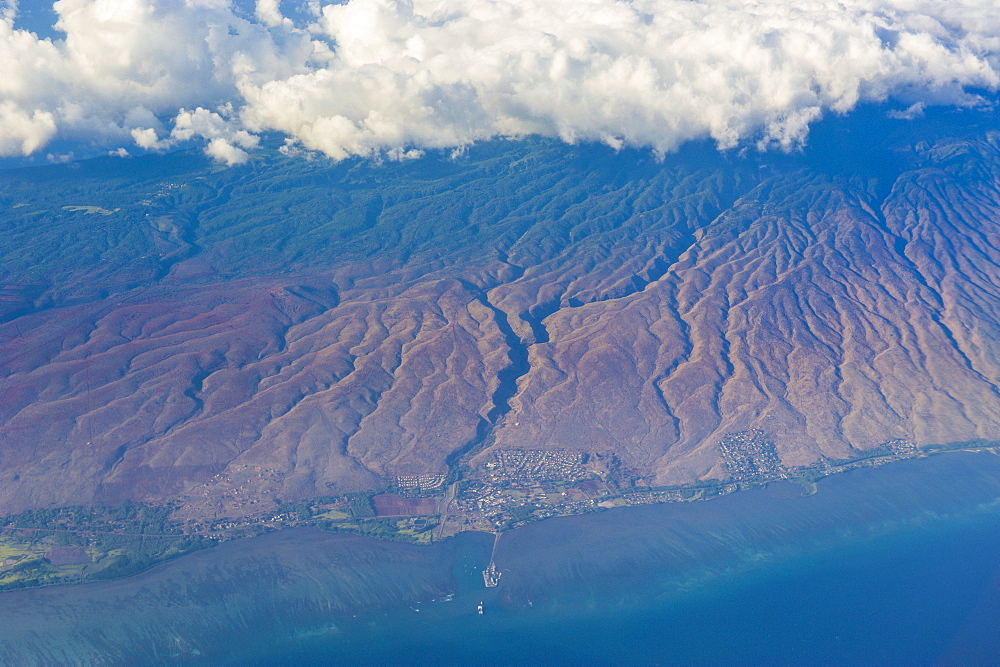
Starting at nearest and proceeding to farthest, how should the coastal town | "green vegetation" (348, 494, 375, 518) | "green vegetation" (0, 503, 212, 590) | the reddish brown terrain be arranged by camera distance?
"green vegetation" (0, 503, 212, 590), the coastal town, "green vegetation" (348, 494, 375, 518), the reddish brown terrain

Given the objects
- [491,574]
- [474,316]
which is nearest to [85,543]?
[491,574]

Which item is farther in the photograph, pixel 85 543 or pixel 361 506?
pixel 361 506

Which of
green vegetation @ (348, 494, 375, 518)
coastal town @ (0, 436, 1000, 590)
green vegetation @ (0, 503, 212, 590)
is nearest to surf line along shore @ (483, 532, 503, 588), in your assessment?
coastal town @ (0, 436, 1000, 590)

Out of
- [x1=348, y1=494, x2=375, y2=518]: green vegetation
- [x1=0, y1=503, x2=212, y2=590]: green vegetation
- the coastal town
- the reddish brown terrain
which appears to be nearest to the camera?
[x1=0, y1=503, x2=212, y2=590]: green vegetation

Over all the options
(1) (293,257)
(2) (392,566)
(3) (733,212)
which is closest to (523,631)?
(2) (392,566)

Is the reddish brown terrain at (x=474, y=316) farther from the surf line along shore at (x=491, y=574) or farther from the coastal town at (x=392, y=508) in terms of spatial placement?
the surf line along shore at (x=491, y=574)

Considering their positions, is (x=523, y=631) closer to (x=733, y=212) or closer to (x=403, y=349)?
(x=403, y=349)

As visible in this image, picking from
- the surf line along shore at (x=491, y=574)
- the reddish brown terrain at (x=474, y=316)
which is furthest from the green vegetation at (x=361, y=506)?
the surf line along shore at (x=491, y=574)

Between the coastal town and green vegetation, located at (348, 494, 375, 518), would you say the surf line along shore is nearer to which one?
the coastal town

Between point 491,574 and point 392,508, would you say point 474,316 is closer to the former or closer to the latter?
point 392,508
